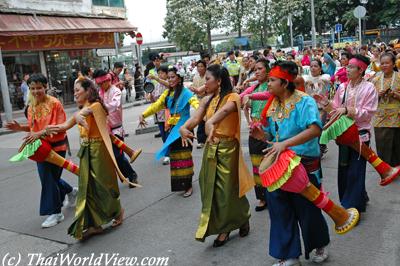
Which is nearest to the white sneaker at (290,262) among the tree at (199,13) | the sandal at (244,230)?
the sandal at (244,230)

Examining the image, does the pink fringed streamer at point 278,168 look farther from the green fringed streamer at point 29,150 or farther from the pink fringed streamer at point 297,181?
the green fringed streamer at point 29,150

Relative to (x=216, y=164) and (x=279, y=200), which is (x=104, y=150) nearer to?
(x=216, y=164)

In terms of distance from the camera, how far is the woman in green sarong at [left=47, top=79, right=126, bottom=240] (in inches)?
168

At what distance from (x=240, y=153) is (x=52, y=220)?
2.31m

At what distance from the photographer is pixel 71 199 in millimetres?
5453

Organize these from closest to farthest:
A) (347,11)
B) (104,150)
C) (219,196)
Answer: (219,196)
(104,150)
(347,11)

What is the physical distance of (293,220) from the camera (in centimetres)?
330

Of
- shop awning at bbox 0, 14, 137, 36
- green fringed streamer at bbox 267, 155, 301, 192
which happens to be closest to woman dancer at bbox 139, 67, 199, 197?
green fringed streamer at bbox 267, 155, 301, 192

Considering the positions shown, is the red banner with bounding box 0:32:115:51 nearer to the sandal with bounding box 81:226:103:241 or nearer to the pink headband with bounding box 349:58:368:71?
the sandal with bounding box 81:226:103:241

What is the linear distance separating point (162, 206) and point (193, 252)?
4.61 feet

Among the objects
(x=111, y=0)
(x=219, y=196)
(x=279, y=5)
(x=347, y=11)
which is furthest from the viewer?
(x=347, y=11)

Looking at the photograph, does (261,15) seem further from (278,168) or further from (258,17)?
(278,168)

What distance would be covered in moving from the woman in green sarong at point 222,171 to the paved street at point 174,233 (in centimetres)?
24

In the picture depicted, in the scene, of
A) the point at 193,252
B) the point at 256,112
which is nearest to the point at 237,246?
the point at 193,252
